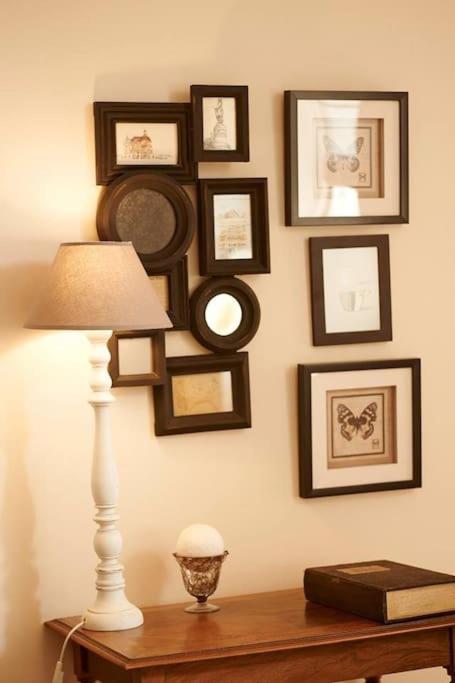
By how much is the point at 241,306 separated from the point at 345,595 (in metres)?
0.76

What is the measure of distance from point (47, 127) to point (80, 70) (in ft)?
0.53

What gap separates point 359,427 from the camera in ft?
11.0

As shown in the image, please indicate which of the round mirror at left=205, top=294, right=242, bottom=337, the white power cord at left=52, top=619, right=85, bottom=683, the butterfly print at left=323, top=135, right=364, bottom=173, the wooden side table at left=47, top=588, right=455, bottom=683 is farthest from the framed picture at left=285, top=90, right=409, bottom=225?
the white power cord at left=52, top=619, right=85, bottom=683

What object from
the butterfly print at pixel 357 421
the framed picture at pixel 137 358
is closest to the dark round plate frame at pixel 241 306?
the framed picture at pixel 137 358

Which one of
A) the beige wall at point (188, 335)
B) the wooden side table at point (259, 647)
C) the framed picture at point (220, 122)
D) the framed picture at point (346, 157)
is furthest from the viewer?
the framed picture at point (346, 157)

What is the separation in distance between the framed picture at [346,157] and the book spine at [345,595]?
90 cm

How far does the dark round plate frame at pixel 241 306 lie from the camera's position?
314 centimetres

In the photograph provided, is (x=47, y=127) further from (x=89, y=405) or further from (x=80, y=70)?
(x=89, y=405)

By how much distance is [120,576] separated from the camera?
2.88 m

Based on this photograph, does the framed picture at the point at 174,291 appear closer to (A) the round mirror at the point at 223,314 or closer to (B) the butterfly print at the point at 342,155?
→ (A) the round mirror at the point at 223,314

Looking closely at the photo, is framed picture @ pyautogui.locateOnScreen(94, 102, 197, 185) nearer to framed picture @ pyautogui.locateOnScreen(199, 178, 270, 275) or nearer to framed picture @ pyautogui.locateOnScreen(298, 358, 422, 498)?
framed picture @ pyautogui.locateOnScreen(199, 178, 270, 275)

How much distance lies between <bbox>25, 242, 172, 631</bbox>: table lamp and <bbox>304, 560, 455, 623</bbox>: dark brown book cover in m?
0.45

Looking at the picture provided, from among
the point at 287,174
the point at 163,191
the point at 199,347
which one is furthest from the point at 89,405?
the point at 287,174

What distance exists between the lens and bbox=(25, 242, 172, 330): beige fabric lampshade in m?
2.73
